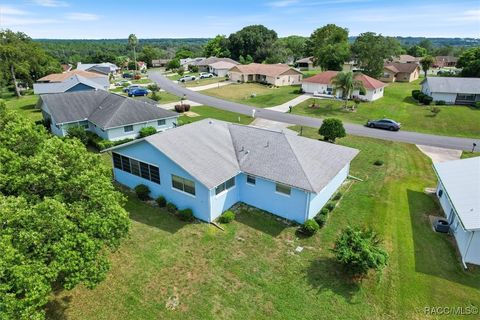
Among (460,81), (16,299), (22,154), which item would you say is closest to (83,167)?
(22,154)

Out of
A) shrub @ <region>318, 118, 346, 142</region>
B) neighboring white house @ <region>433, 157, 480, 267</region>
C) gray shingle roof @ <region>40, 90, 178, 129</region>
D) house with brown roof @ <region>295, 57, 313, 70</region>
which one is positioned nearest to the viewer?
neighboring white house @ <region>433, 157, 480, 267</region>

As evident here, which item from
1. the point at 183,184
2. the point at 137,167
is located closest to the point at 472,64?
the point at 183,184

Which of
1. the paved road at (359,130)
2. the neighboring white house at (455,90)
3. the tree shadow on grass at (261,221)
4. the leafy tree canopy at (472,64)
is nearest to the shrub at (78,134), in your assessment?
the tree shadow on grass at (261,221)

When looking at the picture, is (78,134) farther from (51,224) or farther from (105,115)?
(51,224)

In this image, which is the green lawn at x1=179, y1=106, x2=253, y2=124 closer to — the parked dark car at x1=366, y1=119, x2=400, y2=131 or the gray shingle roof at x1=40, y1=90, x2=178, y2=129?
the gray shingle roof at x1=40, y1=90, x2=178, y2=129

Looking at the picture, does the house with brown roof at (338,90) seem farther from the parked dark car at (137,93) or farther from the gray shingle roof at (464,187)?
the parked dark car at (137,93)

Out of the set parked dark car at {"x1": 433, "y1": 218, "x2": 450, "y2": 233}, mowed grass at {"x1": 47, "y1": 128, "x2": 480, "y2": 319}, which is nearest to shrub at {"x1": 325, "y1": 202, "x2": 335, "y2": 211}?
mowed grass at {"x1": 47, "y1": 128, "x2": 480, "y2": 319}

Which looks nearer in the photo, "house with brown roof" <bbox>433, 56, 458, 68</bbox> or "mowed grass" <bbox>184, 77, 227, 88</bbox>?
"mowed grass" <bbox>184, 77, 227, 88</bbox>
